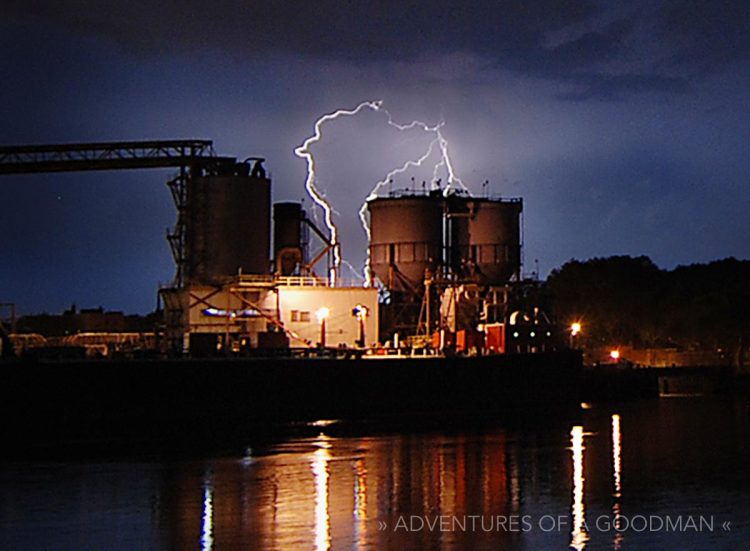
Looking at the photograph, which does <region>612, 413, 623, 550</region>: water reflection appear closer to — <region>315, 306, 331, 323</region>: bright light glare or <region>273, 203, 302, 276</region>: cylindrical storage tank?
<region>315, 306, 331, 323</region>: bright light glare

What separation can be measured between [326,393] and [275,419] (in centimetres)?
375

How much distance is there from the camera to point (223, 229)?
7625 cm

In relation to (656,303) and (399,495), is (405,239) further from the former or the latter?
(399,495)

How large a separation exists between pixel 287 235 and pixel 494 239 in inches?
620

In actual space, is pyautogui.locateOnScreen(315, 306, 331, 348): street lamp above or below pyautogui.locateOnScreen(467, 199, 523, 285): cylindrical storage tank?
below

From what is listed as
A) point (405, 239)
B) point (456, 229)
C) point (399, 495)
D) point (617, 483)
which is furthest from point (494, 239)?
point (399, 495)

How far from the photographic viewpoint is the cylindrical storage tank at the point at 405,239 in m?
84.9

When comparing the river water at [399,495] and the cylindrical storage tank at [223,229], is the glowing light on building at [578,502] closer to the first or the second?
the river water at [399,495]

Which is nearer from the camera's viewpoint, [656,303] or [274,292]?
[274,292]

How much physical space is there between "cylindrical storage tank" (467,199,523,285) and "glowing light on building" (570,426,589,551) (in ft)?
122

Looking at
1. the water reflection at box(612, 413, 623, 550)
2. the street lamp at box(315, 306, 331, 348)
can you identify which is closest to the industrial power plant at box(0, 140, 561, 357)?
the street lamp at box(315, 306, 331, 348)

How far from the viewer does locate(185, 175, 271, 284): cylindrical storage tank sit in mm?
75938

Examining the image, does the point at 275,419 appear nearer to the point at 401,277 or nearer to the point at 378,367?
the point at 378,367

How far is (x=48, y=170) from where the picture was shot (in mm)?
75750
